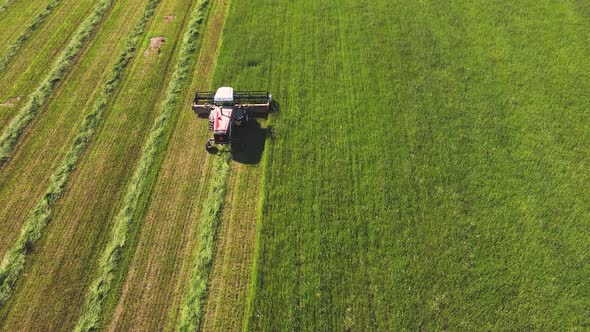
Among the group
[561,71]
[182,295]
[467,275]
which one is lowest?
[182,295]

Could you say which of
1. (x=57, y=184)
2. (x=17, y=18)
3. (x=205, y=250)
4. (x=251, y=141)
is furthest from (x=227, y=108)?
(x=17, y=18)

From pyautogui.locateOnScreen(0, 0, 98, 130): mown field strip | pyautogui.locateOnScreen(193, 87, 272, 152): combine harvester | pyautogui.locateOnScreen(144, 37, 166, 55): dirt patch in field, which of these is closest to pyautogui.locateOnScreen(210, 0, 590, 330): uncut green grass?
pyautogui.locateOnScreen(193, 87, 272, 152): combine harvester

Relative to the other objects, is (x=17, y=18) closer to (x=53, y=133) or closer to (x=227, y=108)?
(x=53, y=133)

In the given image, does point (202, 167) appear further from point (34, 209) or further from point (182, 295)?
point (34, 209)

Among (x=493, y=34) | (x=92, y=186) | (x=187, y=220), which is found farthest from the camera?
(x=493, y=34)

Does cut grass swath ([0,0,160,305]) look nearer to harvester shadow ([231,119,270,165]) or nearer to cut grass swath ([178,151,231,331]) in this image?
cut grass swath ([178,151,231,331])

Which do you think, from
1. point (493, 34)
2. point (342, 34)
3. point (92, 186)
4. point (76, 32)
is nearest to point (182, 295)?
point (92, 186)
